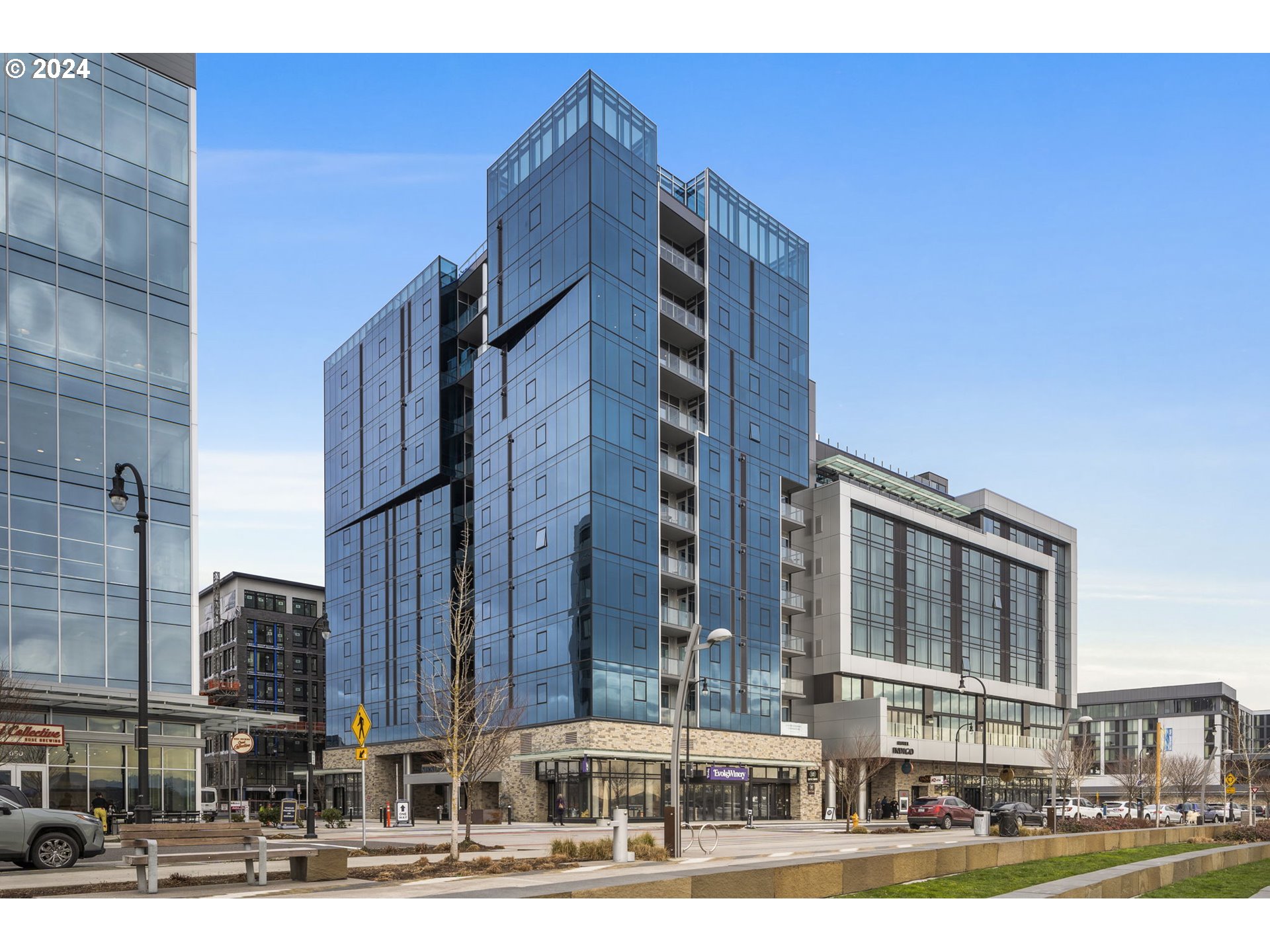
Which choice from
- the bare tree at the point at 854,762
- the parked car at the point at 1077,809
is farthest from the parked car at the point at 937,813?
the bare tree at the point at 854,762

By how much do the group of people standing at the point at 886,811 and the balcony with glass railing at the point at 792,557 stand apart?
16.1m

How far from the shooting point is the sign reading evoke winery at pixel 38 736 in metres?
33.5

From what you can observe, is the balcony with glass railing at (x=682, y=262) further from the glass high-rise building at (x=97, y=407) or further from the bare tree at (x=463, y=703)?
the glass high-rise building at (x=97, y=407)

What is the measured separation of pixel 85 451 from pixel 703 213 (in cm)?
4192

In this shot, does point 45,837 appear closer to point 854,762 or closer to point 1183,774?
point 854,762

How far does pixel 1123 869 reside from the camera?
20062 millimetres

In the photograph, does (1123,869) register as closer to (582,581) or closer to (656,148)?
(582,581)

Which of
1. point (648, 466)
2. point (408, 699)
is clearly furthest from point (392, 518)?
point (648, 466)

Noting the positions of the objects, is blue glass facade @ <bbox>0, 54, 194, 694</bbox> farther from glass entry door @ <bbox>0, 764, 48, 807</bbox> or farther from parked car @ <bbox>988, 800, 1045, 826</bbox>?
parked car @ <bbox>988, 800, 1045, 826</bbox>

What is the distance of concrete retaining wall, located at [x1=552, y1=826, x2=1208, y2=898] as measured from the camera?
13.6 metres

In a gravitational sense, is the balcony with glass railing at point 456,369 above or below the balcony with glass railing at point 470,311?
below

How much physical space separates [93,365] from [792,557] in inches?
1878

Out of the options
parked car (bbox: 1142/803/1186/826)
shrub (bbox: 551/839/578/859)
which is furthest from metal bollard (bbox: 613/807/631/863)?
parked car (bbox: 1142/803/1186/826)

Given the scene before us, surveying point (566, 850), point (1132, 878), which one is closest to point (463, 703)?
point (566, 850)
